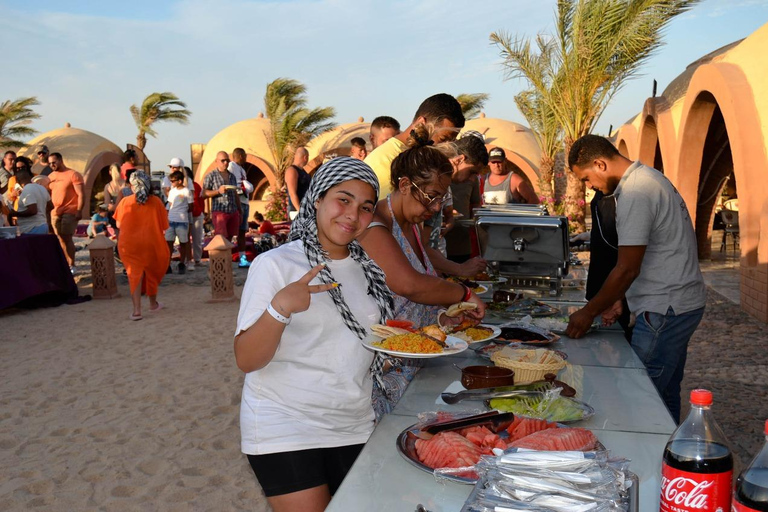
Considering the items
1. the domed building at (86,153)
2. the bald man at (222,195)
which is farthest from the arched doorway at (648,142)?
the domed building at (86,153)

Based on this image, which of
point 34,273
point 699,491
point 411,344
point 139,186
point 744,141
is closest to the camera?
point 699,491

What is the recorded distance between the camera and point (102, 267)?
347 inches

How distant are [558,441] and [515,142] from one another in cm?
2062

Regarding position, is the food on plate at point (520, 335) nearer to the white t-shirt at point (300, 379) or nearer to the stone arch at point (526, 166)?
the white t-shirt at point (300, 379)

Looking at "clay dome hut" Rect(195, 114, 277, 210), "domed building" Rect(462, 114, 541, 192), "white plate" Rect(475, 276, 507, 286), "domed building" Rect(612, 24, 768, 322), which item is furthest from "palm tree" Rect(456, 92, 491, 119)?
"white plate" Rect(475, 276, 507, 286)

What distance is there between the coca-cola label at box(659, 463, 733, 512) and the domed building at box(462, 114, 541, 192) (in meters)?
19.5

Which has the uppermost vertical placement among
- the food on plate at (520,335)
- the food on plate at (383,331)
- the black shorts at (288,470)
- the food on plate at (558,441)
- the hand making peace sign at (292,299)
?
the hand making peace sign at (292,299)

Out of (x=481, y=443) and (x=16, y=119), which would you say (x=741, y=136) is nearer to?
(x=481, y=443)

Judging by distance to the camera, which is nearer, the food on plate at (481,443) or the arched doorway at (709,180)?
the food on plate at (481,443)

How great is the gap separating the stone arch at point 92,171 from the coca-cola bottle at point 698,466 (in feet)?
74.5

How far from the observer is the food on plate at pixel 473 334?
2.57 m

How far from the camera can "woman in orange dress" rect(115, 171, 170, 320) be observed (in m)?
7.06

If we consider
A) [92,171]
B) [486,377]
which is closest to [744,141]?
[486,377]

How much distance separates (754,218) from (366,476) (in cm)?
717
